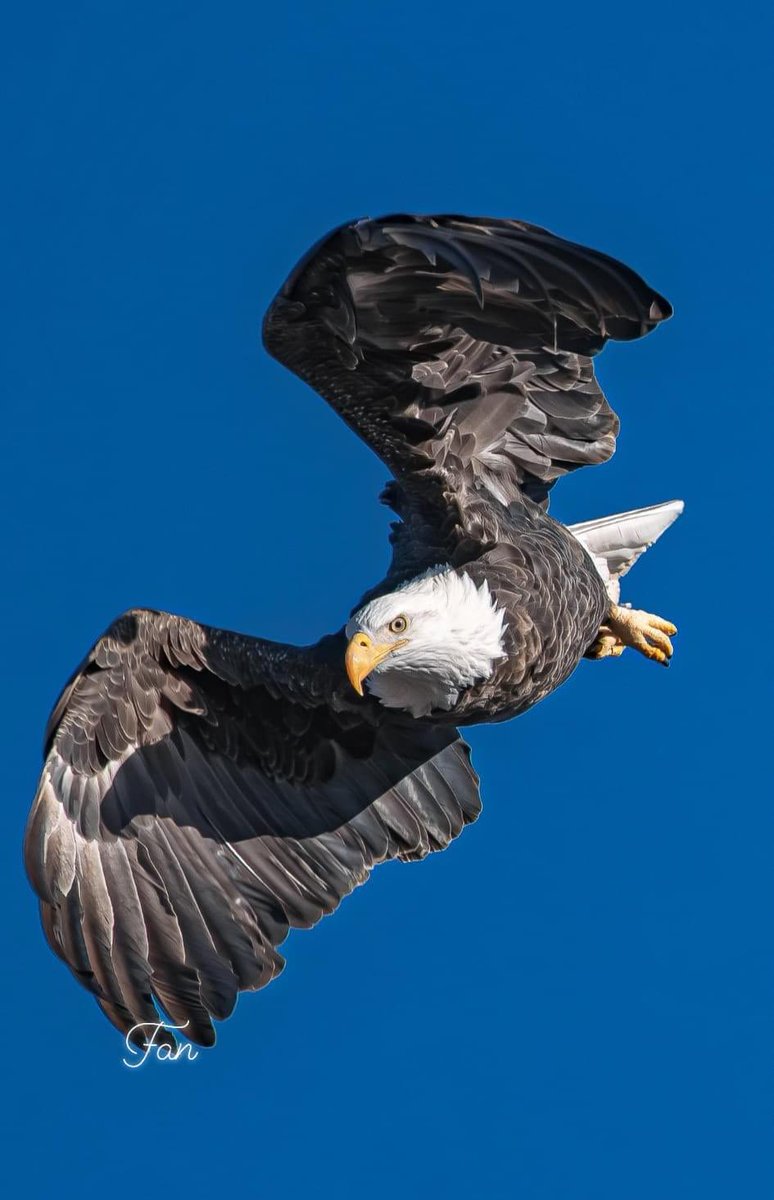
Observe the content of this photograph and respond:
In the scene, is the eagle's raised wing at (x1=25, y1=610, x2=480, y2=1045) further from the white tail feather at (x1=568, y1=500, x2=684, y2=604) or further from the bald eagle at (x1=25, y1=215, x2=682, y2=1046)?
the white tail feather at (x1=568, y1=500, x2=684, y2=604)

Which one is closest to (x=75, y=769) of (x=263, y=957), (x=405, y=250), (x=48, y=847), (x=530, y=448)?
(x=48, y=847)

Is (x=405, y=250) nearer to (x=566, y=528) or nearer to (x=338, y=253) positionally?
(x=338, y=253)

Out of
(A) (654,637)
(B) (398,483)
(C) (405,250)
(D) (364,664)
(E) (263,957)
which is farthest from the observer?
(A) (654,637)

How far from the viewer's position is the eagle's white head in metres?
7.97

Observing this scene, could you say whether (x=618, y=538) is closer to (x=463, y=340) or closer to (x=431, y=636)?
(x=463, y=340)

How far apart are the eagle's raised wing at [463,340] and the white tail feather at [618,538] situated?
432 mm

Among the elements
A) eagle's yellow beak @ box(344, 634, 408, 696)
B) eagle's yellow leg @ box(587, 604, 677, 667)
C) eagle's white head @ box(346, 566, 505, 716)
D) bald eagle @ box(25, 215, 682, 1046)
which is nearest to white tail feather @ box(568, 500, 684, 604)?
bald eagle @ box(25, 215, 682, 1046)

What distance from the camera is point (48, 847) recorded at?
8.88 m

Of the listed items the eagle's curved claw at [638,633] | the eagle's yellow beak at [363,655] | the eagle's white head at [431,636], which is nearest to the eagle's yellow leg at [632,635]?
the eagle's curved claw at [638,633]

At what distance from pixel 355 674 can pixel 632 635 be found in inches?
115

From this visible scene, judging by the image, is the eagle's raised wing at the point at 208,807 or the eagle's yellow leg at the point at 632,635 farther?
the eagle's yellow leg at the point at 632,635

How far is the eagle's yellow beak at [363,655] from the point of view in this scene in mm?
7906

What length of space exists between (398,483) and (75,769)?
183 centimetres

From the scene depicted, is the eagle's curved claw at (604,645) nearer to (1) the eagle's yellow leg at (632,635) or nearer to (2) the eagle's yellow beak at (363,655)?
(1) the eagle's yellow leg at (632,635)
